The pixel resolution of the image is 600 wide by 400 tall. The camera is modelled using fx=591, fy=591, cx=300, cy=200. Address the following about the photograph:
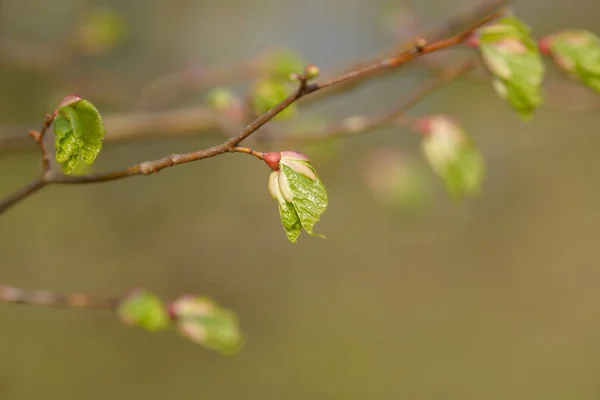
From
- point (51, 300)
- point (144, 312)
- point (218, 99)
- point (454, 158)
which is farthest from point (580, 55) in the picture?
point (51, 300)

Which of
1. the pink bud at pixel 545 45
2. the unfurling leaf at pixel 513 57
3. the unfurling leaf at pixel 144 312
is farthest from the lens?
the unfurling leaf at pixel 144 312

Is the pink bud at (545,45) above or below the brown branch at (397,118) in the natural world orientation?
below

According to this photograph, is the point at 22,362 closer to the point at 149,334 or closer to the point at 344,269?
the point at 149,334

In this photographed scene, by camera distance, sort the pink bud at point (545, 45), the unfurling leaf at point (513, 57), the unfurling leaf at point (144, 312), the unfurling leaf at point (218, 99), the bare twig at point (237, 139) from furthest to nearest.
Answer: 1. the unfurling leaf at point (218, 99)
2. the unfurling leaf at point (144, 312)
3. the pink bud at point (545, 45)
4. the unfurling leaf at point (513, 57)
5. the bare twig at point (237, 139)

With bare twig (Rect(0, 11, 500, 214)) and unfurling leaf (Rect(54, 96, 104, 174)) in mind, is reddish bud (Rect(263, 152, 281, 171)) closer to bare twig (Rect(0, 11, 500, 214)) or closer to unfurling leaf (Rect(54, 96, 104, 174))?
bare twig (Rect(0, 11, 500, 214))

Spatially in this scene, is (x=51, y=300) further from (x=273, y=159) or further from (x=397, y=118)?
(x=397, y=118)

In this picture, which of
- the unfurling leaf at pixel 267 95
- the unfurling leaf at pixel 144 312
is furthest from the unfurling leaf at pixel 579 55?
the unfurling leaf at pixel 144 312

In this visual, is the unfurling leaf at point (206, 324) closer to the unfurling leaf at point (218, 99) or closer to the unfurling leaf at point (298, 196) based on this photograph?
the unfurling leaf at point (218, 99)

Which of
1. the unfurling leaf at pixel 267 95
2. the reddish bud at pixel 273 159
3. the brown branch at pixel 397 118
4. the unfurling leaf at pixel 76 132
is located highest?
the unfurling leaf at pixel 267 95
